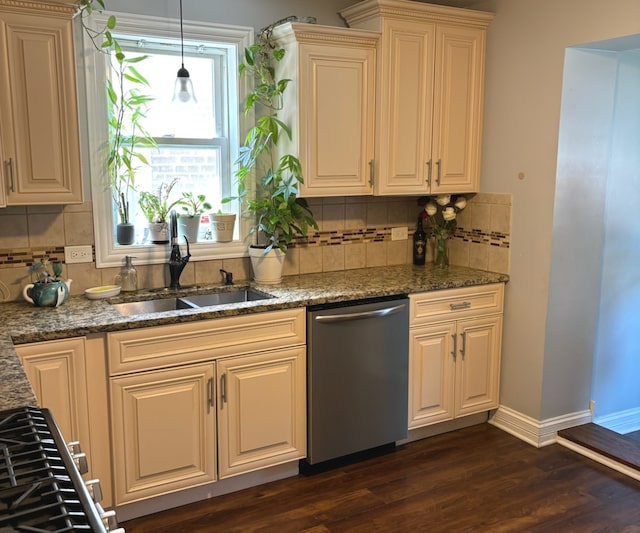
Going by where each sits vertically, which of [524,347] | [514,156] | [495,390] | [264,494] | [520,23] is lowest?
[264,494]

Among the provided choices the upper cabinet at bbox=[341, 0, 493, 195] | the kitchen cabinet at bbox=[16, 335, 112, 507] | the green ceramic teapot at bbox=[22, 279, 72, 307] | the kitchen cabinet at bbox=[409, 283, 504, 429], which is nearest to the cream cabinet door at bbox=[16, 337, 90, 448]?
the kitchen cabinet at bbox=[16, 335, 112, 507]

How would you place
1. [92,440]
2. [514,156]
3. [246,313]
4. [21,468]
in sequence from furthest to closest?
[514,156] → [246,313] → [92,440] → [21,468]

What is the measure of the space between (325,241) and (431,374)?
0.97 metres

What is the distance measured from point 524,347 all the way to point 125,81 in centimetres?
255

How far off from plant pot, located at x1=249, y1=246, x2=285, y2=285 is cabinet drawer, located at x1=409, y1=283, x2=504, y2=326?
0.71m

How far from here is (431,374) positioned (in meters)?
3.39

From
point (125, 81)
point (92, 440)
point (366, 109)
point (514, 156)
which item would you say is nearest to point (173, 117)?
point (125, 81)

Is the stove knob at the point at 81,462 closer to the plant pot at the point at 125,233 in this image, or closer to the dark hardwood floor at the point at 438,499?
the dark hardwood floor at the point at 438,499

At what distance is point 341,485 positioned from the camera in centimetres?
298

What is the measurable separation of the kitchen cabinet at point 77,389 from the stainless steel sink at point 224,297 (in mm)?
660

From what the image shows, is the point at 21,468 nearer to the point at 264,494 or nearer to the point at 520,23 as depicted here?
the point at 264,494

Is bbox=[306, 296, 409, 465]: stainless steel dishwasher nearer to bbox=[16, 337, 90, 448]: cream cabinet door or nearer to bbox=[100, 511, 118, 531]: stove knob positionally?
bbox=[16, 337, 90, 448]: cream cabinet door

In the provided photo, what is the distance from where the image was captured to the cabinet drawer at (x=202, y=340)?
2.53 metres

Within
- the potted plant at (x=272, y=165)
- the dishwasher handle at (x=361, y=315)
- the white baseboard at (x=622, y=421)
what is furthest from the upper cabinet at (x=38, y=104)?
the white baseboard at (x=622, y=421)
